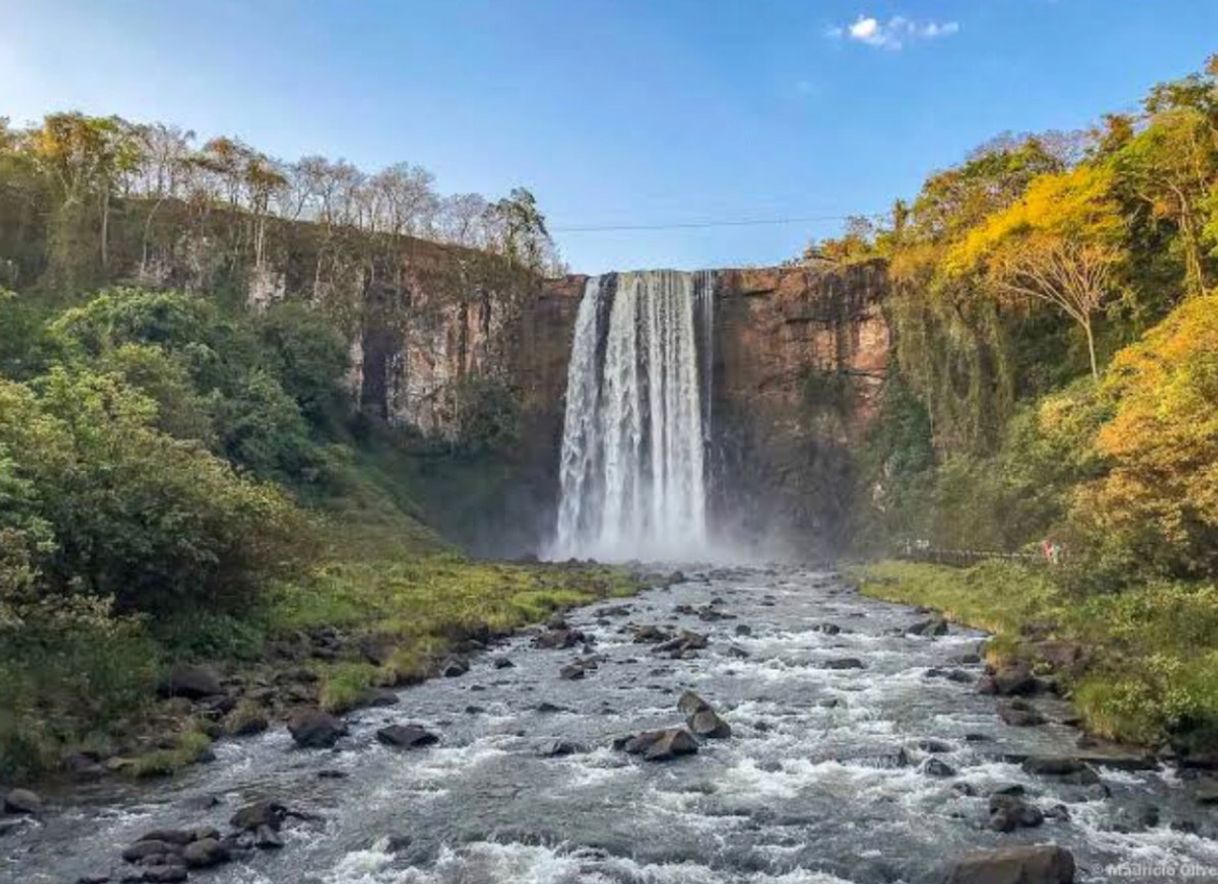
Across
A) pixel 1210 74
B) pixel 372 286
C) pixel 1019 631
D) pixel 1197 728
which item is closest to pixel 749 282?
pixel 372 286

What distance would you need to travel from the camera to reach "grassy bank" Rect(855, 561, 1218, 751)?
11422 millimetres

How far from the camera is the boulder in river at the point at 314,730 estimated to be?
498 inches

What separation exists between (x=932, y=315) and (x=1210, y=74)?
16.0 m

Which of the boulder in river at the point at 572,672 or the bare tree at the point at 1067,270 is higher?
the bare tree at the point at 1067,270

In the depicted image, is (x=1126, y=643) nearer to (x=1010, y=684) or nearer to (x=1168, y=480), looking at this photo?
(x=1010, y=684)

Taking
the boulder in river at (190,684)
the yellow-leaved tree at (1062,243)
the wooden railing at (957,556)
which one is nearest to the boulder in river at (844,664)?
the wooden railing at (957,556)

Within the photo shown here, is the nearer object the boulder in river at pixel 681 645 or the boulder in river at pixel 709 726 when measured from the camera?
the boulder in river at pixel 709 726

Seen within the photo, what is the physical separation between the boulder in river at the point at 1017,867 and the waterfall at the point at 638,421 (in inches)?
1599

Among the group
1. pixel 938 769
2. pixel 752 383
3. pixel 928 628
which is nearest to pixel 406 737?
pixel 938 769

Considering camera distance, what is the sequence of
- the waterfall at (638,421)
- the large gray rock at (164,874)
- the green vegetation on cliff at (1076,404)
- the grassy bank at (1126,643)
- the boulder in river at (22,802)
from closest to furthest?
the large gray rock at (164,874) < the boulder in river at (22,802) < the grassy bank at (1126,643) < the green vegetation on cliff at (1076,404) < the waterfall at (638,421)

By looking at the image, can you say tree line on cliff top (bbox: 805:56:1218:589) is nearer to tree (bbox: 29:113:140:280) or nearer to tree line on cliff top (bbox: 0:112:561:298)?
tree line on cliff top (bbox: 0:112:561:298)

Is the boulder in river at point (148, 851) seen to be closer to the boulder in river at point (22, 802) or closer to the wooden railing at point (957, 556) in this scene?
the boulder in river at point (22, 802)

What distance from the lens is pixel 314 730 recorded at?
12742 millimetres

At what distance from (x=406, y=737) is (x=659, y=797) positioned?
4026 millimetres
